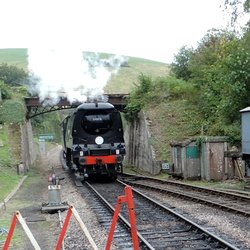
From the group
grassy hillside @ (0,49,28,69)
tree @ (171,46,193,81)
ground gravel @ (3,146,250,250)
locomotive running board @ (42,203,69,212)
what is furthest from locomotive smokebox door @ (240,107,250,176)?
grassy hillside @ (0,49,28,69)

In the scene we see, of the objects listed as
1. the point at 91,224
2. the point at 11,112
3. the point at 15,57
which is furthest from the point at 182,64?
the point at 15,57

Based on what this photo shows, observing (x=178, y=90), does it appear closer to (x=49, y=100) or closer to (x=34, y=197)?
(x=49, y=100)

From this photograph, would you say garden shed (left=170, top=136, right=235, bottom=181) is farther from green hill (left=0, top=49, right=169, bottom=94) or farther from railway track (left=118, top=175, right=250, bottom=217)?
green hill (left=0, top=49, right=169, bottom=94)

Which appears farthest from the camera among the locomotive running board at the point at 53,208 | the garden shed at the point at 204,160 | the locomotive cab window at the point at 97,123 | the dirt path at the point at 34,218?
the locomotive cab window at the point at 97,123

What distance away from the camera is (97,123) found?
18031mm

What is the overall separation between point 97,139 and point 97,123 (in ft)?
2.44

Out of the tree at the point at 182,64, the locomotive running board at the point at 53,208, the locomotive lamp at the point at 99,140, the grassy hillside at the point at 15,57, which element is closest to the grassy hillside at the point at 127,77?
the tree at the point at 182,64

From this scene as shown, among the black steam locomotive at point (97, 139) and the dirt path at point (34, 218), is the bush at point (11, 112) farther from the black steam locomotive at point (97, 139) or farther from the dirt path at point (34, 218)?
the dirt path at point (34, 218)

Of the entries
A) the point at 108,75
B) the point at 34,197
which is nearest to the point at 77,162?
the point at 34,197

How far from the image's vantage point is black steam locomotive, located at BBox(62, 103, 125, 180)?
1762 centimetres

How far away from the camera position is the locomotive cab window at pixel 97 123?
18.0 metres

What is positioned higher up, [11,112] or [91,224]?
[11,112]

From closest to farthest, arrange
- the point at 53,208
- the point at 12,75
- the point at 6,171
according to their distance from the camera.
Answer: the point at 53,208, the point at 6,171, the point at 12,75

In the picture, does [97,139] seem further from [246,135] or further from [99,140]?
[246,135]
